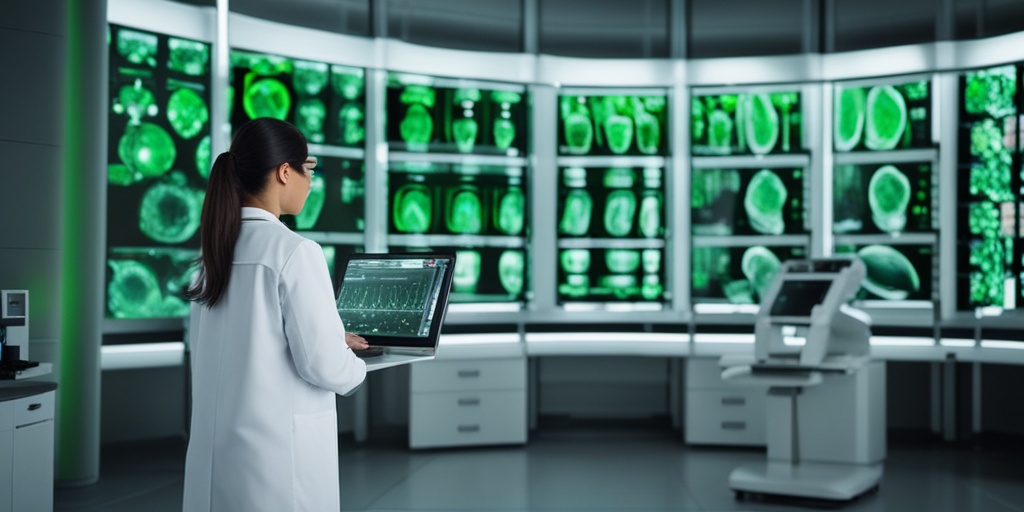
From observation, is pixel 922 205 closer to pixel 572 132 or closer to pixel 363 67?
pixel 572 132

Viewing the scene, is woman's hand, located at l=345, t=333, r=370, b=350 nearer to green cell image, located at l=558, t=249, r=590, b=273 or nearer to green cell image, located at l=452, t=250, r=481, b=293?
green cell image, located at l=452, t=250, r=481, b=293

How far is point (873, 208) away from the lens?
18.5 feet

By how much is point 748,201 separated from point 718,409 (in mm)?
1345

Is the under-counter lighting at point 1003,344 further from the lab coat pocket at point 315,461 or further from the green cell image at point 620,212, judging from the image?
the lab coat pocket at point 315,461

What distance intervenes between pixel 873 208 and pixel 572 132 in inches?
76.7

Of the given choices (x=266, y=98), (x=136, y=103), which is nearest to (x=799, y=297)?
(x=266, y=98)

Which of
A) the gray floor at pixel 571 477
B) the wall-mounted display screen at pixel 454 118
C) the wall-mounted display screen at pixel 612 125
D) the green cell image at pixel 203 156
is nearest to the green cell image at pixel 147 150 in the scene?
the green cell image at pixel 203 156

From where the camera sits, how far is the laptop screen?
6.70 ft

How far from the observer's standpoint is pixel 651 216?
594 centimetres

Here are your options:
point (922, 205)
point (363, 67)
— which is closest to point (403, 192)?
point (363, 67)

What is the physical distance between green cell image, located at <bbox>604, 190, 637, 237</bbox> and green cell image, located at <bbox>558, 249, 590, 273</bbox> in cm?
22

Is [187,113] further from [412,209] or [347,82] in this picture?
[412,209]

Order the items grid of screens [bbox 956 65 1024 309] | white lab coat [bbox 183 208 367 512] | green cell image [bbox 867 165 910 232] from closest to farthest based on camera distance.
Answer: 1. white lab coat [bbox 183 208 367 512]
2. grid of screens [bbox 956 65 1024 309]
3. green cell image [bbox 867 165 910 232]

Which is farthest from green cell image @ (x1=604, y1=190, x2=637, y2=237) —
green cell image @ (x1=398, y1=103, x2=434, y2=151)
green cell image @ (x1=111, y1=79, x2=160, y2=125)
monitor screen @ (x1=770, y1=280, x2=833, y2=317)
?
green cell image @ (x1=111, y1=79, x2=160, y2=125)
